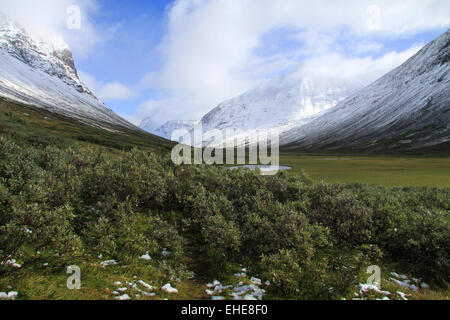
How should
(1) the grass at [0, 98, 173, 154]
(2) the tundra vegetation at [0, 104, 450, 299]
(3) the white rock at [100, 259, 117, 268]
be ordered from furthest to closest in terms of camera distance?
(1) the grass at [0, 98, 173, 154], (3) the white rock at [100, 259, 117, 268], (2) the tundra vegetation at [0, 104, 450, 299]

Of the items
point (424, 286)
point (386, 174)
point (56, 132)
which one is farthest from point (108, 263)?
point (56, 132)

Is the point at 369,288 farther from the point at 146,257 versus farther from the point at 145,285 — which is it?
the point at 146,257

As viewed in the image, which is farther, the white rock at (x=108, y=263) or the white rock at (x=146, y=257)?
the white rock at (x=146, y=257)

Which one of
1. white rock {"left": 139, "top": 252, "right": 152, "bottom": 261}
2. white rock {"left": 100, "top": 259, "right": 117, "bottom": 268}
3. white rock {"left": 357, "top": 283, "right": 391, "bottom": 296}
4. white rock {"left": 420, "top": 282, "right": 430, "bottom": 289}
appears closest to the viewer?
white rock {"left": 357, "top": 283, "right": 391, "bottom": 296}

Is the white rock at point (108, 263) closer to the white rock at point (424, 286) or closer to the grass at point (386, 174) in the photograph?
the white rock at point (424, 286)

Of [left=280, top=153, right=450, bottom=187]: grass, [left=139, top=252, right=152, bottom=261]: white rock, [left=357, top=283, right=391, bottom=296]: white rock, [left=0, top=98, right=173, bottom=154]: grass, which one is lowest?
[left=357, top=283, right=391, bottom=296]: white rock

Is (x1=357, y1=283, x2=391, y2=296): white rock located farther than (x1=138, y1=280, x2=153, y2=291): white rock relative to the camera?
Yes

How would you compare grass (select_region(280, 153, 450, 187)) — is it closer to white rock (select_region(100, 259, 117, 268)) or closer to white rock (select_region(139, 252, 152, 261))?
white rock (select_region(139, 252, 152, 261))

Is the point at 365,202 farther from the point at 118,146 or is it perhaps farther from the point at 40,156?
the point at 118,146

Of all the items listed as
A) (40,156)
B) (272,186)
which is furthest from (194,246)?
(40,156)

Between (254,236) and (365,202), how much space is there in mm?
9906

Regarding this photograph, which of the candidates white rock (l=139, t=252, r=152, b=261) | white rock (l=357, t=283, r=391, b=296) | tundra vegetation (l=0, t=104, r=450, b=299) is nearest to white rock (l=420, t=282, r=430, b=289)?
tundra vegetation (l=0, t=104, r=450, b=299)

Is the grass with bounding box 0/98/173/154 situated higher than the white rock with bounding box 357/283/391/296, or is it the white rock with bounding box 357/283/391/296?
the grass with bounding box 0/98/173/154

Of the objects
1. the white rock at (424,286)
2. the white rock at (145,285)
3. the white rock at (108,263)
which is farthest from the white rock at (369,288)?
the white rock at (108,263)
